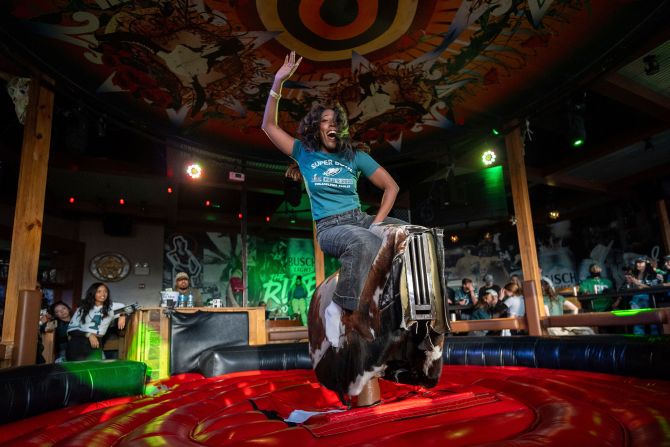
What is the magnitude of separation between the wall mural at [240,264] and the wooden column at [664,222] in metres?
9.59

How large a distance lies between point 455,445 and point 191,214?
41.9 ft

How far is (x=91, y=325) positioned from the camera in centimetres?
558

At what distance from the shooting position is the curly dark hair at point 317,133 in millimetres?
2559

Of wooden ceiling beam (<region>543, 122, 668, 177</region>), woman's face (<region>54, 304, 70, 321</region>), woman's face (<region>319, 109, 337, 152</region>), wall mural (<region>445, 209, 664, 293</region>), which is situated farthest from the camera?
wall mural (<region>445, 209, 664, 293</region>)

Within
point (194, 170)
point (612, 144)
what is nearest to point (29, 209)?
point (194, 170)

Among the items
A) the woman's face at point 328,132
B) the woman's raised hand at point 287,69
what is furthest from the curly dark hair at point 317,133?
the woman's raised hand at point 287,69

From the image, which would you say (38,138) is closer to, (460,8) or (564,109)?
(460,8)

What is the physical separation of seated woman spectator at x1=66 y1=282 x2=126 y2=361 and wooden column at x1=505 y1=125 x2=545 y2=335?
5907 mm

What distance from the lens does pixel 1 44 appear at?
4664 mm

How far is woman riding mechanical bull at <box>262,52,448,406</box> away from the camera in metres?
2.06

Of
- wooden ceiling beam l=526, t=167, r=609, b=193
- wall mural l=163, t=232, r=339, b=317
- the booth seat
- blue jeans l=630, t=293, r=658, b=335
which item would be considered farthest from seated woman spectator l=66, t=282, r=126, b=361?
wooden ceiling beam l=526, t=167, r=609, b=193

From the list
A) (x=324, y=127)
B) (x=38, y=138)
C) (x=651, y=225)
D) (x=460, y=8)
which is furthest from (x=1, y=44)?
(x=651, y=225)

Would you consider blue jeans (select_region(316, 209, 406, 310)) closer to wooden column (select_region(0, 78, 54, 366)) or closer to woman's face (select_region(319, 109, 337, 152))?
woman's face (select_region(319, 109, 337, 152))

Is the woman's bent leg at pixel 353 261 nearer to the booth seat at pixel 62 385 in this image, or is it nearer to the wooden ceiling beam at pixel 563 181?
the booth seat at pixel 62 385
